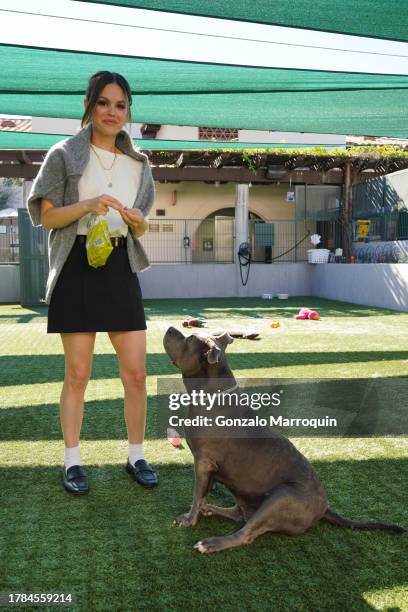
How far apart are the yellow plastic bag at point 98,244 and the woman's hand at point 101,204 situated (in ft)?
0.23

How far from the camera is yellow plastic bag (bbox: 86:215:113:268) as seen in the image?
222cm

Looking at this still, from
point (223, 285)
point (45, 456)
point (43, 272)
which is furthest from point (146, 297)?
point (45, 456)

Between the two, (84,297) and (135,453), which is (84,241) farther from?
(135,453)

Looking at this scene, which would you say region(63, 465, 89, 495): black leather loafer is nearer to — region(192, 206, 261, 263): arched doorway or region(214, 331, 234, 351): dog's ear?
region(214, 331, 234, 351): dog's ear

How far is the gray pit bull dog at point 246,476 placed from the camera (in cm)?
188

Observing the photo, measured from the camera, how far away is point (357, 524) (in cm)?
199

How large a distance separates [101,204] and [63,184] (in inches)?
9.2

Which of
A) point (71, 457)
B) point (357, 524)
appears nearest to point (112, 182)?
point (71, 457)

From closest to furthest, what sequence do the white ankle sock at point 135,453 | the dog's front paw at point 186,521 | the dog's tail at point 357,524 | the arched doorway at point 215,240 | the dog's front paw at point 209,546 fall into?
the dog's front paw at point 209,546 → the dog's tail at point 357,524 → the dog's front paw at point 186,521 → the white ankle sock at point 135,453 → the arched doorway at point 215,240

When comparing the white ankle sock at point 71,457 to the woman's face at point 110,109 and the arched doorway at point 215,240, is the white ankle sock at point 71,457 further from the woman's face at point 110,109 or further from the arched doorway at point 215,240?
the arched doorway at point 215,240

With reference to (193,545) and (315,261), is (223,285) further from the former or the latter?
(193,545)

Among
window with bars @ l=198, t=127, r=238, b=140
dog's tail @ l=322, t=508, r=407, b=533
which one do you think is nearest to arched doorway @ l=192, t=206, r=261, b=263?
window with bars @ l=198, t=127, r=238, b=140

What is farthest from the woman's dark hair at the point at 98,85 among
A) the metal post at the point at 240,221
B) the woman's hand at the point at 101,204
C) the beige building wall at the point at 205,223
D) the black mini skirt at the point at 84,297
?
the beige building wall at the point at 205,223

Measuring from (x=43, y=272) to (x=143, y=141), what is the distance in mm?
4348
